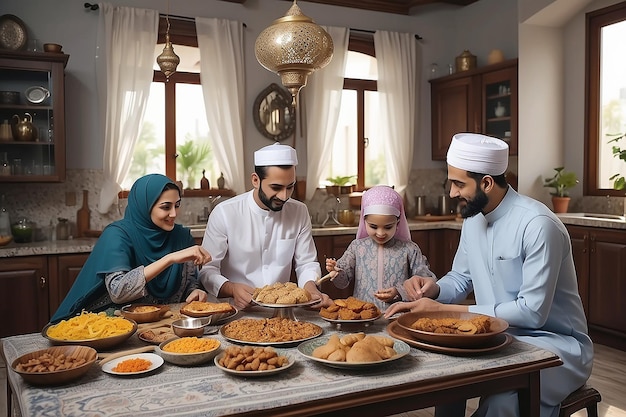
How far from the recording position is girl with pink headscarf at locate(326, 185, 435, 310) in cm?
335

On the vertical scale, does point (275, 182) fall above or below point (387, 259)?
above

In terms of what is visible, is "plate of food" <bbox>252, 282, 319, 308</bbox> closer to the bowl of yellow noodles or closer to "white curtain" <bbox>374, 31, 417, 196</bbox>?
the bowl of yellow noodles

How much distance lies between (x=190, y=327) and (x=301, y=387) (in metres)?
0.62

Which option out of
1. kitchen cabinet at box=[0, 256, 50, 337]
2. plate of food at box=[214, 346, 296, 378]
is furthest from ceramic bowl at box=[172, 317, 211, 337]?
kitchen cabinet at box=[0, 256, 50, 337]

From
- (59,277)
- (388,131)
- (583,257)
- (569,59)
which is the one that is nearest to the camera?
(59,277)

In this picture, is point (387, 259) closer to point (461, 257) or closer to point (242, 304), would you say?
point (461, 257)

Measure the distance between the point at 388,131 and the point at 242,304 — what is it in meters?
4.50

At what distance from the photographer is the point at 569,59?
20.7 ft

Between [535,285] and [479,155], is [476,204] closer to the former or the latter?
[479,155]

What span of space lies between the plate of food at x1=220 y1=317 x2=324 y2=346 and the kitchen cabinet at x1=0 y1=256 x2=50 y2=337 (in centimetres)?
309

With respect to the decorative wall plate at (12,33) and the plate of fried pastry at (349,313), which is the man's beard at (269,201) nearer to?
the plate of fried pastry at (349,313)

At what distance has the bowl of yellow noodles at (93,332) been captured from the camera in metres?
2.05

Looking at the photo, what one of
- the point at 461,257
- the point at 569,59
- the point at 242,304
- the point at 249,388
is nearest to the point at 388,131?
the point at 569,59

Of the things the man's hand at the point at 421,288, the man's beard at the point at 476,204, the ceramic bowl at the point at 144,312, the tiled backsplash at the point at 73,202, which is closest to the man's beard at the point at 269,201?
the man's hand at the point at 421,288
